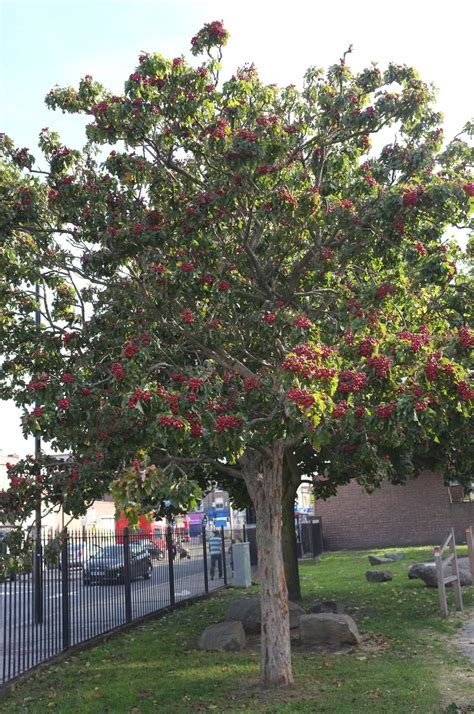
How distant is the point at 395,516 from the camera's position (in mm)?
29141

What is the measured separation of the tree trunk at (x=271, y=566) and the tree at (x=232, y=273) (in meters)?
0.02

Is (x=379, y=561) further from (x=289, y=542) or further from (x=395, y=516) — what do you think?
(x=289, y=542)

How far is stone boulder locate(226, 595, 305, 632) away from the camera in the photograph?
11117 mm

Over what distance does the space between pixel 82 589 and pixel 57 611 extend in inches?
31.7

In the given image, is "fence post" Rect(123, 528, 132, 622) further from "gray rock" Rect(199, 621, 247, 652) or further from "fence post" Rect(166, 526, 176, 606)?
"gray rock" Rect(199, 621, 247, 652)

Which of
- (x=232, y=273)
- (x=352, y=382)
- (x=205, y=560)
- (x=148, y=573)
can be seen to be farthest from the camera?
(x=205, y=560)

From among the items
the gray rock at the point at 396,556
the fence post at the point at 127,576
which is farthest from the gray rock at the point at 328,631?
the gray rock at the point at 396,556

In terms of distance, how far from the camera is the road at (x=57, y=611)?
29.0ft

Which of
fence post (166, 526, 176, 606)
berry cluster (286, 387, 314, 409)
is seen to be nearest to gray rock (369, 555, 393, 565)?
fence post (166, 526, 176, 606)

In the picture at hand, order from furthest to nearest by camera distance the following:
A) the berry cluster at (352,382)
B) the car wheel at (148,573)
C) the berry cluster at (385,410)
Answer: the car wheel at (148,573), the berry cluster at (352,382), the berry cluster at (385,410)

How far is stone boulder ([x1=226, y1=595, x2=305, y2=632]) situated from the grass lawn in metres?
0.57

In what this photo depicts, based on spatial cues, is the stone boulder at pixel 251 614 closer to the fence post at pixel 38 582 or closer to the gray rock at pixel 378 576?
the fence post at pixel 38 582

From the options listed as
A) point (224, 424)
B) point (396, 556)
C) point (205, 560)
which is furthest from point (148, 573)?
point (396, 556)

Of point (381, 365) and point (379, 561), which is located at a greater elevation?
point (381, 365)
